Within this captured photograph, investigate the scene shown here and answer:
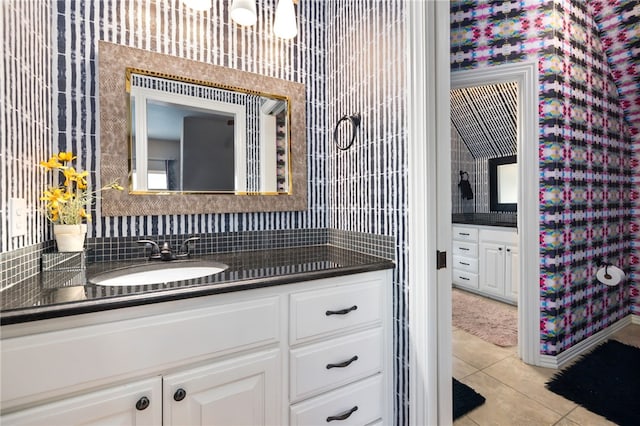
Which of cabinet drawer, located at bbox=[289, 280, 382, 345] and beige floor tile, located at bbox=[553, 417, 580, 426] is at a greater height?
cabinet drawer, located at bbox=[289, 280, 382, 345]

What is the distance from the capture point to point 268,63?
1.85m

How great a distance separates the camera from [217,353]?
1.08 m

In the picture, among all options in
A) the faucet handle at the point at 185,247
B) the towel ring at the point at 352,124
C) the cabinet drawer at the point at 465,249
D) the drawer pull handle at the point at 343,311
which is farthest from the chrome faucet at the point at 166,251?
the cabinet drawer at the point at 465,249

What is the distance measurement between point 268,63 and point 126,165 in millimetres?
966

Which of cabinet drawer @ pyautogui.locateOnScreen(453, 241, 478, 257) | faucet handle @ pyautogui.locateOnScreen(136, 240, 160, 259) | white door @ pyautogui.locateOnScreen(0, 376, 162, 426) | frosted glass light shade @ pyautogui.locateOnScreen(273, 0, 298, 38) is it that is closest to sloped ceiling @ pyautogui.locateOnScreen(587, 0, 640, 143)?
cabinet drawer @ pyautogui.locateOnScreen(453, 241, 478, 257)

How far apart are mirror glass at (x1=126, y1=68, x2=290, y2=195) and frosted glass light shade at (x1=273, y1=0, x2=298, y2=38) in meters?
0.35

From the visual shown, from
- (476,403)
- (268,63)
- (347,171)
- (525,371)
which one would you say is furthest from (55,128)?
(525,371)

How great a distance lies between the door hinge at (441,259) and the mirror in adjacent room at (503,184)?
3.44 meters

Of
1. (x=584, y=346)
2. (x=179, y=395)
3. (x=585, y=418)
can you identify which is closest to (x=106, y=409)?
(x=179, y=395)

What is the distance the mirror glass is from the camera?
155 centimetres

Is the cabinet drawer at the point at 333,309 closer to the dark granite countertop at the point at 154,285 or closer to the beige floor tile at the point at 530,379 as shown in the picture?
the dark granite countertop at the point at 154,285

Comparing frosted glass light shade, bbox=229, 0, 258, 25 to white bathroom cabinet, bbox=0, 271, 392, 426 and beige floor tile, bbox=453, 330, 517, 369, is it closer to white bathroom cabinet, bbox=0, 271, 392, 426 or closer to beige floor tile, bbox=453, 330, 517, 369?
white bathroom cabinet, bbox=0, 271, 392, 426

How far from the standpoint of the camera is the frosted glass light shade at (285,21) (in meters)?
1.73

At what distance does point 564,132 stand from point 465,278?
2.12m
